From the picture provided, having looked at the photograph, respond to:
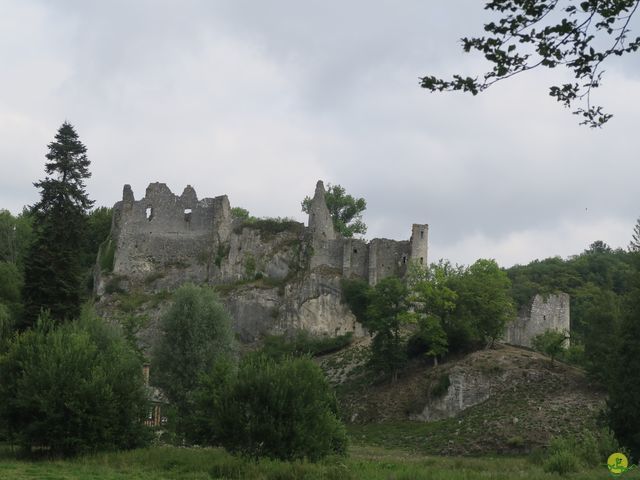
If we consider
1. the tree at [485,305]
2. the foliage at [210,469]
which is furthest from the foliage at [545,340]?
the foliage at [210,469]

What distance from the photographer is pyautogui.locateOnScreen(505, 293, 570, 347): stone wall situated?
60.9m

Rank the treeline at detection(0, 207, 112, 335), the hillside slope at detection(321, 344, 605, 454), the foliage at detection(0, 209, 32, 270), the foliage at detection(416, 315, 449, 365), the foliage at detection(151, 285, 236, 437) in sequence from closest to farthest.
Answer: the foliage at detection(151, 285, 236, 437) → the hillside slope at detection(321, 344, 605, 454) → the foliage at detection(416, 315, 449, 365) → the treeline at detection(0, 207, 112, 335) → the foliage at detection(0, 209, 32, 270)

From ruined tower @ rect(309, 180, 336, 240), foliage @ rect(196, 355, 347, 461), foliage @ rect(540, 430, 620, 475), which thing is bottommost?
foliage @ rect(540, 430, 620, 475)

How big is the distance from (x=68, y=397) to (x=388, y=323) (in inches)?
1023

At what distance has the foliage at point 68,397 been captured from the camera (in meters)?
30.1

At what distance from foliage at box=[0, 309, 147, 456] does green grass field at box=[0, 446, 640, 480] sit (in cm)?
127

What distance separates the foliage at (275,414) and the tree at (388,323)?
71.1ft

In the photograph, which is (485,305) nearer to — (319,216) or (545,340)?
(545,340)

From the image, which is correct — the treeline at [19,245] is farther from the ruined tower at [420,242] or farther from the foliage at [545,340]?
the foliage at [545,340]

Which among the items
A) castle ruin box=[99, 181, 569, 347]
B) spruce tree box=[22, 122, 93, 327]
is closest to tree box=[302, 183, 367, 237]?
castle ruin box=[99, 181, 569, 347]

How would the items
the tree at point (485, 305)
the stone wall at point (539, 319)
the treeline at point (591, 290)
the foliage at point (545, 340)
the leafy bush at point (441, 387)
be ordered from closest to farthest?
the treeline at point (591, 290) → the leafy bush at point (441, 387) → the tree at point (485, 305) → the foliage at point (545, 340) → the stone wall at point (539, 319)

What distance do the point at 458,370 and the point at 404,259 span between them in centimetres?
1424

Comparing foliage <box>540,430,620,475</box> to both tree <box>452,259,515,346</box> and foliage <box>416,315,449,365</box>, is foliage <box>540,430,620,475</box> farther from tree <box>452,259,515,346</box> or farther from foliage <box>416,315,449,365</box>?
tree <box>452,259,515,346</box>

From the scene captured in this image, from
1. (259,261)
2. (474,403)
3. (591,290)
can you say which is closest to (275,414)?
(474,403)
